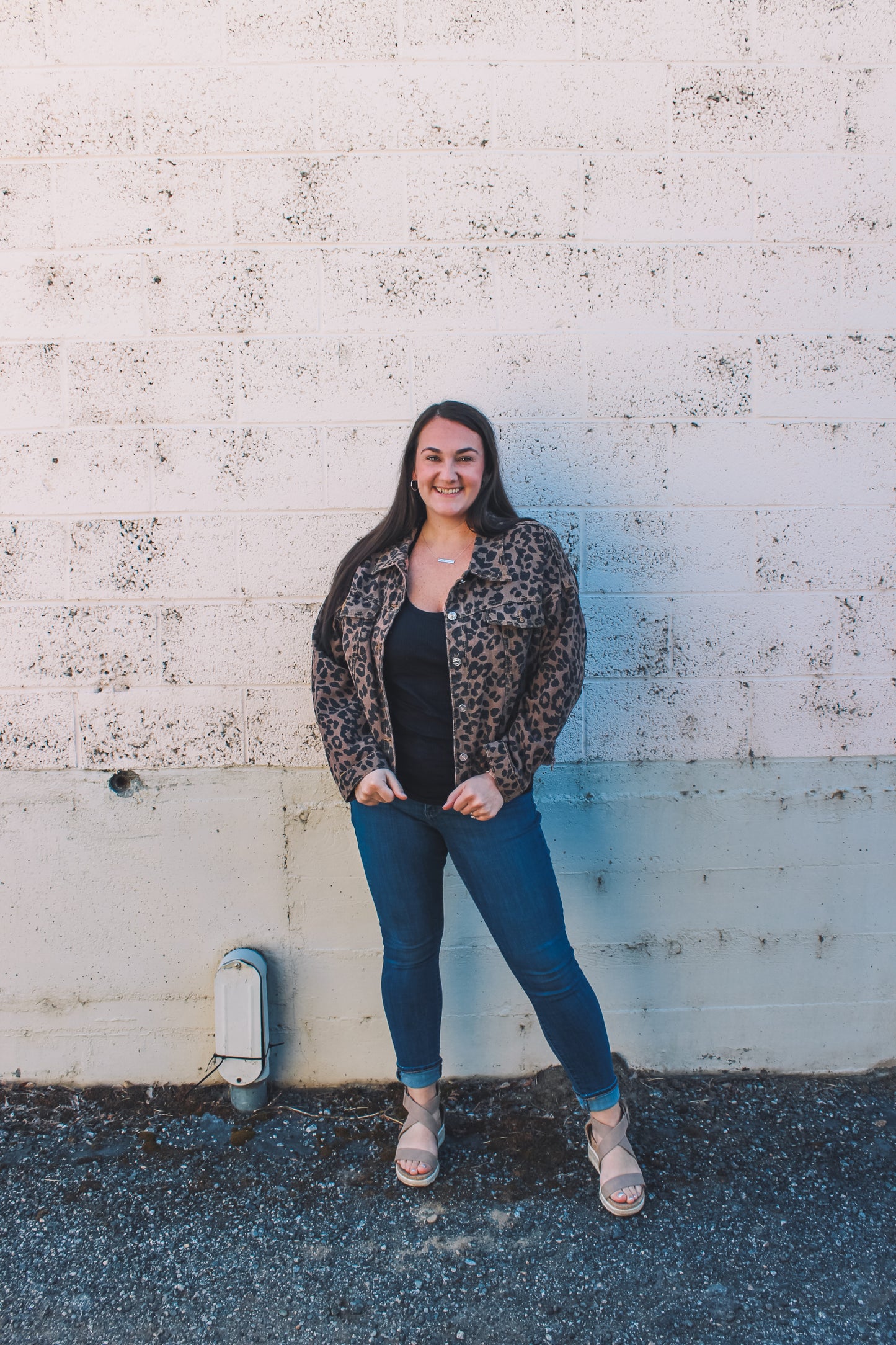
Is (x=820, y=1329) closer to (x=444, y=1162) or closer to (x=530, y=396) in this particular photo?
(x=444, y=1162)

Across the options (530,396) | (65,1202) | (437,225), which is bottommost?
(65,1202)

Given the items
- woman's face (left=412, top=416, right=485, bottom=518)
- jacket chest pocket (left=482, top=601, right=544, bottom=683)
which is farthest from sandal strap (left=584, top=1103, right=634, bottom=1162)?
woman's face (left=412, top=416, right=485, bottom=518)

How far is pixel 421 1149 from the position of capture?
7.91ft

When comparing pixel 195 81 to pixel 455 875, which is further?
pixel 455 875

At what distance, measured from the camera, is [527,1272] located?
2.12 m

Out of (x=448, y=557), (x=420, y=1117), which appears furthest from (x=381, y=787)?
(x=420, y=1117)

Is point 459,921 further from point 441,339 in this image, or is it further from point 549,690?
point 441,339

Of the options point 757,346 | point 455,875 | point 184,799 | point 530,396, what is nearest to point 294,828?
point 184,799

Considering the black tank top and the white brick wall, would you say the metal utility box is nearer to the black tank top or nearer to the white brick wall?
the white brick wall

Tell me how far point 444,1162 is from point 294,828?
41.7 inches

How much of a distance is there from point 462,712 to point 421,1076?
1.11m

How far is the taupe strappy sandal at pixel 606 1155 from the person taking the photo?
2.26 metres

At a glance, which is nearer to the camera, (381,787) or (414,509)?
(381,787)

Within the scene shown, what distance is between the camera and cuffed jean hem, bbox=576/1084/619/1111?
233cm
